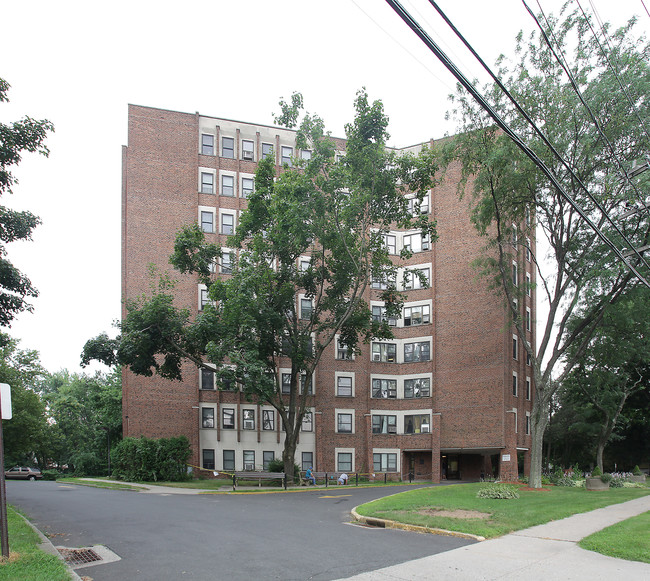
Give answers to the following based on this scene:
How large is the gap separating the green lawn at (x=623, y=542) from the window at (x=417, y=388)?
2846cm

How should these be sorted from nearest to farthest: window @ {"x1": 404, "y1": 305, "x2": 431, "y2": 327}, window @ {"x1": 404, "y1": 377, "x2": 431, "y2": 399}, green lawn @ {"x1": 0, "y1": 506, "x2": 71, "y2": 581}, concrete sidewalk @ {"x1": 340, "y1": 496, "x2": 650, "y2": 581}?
green lawn @ {"x1": 0, "y1": 506, "x2": 71, "y2": 581} < concrete sidewalk @ {"x1": 340, "y1": 496, "x2": 650, "y2": 581} < window @ {"x1": 404, "y1": 377, "x2": 431, "y2": 399} < window @ {"x1": 404, "y1": 305, "x2": 431, "y2": 327}

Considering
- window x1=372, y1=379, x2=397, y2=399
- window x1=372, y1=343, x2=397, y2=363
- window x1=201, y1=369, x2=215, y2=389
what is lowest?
window x1=372, y1=379, x2=397, y2=399

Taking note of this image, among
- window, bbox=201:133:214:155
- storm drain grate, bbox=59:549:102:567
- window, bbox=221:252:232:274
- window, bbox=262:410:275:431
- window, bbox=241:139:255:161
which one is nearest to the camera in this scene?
storm drain grate, bbox=59:549:102:567

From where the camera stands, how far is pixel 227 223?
43.2 m

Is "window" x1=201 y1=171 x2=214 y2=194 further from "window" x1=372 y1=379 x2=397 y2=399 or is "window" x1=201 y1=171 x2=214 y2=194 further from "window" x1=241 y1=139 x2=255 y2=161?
"window" x1=372 y1=379 x2=397 y2=399

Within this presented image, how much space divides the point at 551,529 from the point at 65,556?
35.1 ft

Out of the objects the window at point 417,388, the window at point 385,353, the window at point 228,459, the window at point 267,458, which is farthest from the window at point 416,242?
the window at point 228,459

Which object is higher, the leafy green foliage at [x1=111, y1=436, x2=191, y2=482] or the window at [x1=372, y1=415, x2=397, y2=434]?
the window at [x1=372, y1=415, x2=397, y2=434]

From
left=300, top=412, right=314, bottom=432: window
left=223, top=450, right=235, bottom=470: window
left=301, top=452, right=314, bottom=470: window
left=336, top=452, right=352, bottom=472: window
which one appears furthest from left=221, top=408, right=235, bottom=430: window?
left=336, top=452, right=352, bottom=472: window

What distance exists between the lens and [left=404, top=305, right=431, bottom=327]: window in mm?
44250

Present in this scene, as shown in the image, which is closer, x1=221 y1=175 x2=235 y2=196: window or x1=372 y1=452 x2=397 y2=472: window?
x1=372 y1=452 x2=397 y2=472: window

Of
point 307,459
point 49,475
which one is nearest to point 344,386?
point 307,459

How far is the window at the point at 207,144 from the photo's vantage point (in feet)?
144

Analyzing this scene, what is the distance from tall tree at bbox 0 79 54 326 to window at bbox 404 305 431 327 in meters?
30.1
